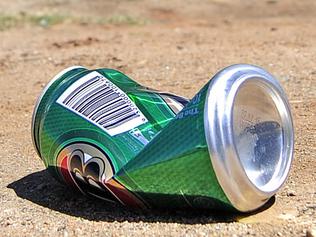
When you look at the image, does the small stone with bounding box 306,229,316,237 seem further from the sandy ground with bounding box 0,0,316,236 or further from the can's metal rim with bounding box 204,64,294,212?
the can's metal rim with bounding box 204,64,294,212

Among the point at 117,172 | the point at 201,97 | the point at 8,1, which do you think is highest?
the point at 201,97

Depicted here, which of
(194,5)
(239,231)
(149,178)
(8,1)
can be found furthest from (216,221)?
(8,1)

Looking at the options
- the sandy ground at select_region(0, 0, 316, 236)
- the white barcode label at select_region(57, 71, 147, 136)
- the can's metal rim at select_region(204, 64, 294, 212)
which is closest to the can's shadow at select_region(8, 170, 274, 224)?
the sandy ground at select_region(0, 0, 316, 236)

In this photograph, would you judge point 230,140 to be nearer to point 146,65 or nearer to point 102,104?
point 102,104

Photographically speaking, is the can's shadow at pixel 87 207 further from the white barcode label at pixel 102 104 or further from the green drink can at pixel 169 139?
the white barcode label at pixel 102 104

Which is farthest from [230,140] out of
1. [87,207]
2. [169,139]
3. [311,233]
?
[87,207]

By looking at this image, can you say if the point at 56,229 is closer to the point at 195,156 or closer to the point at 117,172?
the point at 117,172

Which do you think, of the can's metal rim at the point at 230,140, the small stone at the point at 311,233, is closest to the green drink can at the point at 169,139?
the can's metal rim at the point at 230,140
